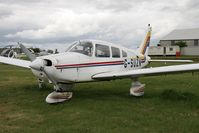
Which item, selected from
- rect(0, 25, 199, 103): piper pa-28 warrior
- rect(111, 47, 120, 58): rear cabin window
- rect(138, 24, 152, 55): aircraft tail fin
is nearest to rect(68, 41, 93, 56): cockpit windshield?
rect(0, 25, 199, 103): piper pa-28 warrior

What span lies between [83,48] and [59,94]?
70.8 inches

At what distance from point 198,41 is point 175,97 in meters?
78.1

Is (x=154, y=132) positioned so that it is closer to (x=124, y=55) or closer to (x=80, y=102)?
(x=80, y=102)

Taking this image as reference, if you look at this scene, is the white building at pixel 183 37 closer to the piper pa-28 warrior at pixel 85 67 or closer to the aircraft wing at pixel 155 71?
the piper pa-28 warrior at pixel 85 67

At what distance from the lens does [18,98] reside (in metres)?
9.43

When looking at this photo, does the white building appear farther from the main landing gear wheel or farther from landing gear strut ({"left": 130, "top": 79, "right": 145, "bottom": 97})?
the main landing gear wheel

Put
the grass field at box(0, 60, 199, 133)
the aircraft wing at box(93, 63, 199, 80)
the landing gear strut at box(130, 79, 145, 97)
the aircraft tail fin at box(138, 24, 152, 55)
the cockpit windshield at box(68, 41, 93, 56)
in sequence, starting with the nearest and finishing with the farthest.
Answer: the grass field at box(0, 60, 199, 133)
the aircraft wing at box(93, 63, 199, 80)
the cockpit windshield at box(68, 41, 93, 56)
the landing gear strut at box(130, 79, 145, 97)
the aircraft tail fin at box(138, 24, 152, 55)

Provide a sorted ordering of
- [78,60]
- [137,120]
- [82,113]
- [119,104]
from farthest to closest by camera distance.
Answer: [78,60], [119,104], [82,113], [137,120]

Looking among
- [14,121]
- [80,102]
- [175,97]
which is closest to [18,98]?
[80,102]

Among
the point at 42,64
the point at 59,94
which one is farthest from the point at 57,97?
the point at 42,64

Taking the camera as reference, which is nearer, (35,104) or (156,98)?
(35,104)

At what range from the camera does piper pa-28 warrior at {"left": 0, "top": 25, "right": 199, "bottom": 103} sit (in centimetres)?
821

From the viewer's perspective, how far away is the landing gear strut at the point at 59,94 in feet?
27.3

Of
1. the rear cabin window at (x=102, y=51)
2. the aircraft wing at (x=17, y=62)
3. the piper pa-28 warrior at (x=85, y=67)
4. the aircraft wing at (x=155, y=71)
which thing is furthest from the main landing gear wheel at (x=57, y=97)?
the aircraft wing at (x=17, y=62)
